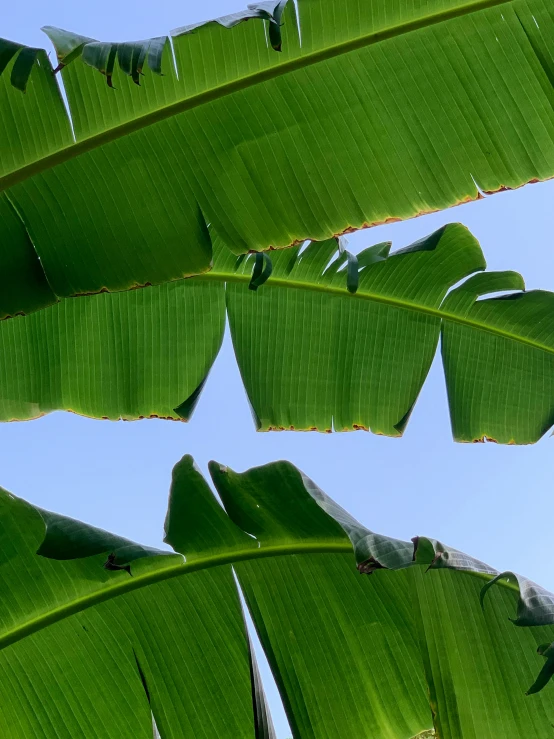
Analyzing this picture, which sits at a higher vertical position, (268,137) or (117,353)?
(268,137)

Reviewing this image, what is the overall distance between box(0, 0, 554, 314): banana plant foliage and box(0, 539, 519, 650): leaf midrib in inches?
20.3

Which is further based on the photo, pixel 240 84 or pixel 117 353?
pixel 117 353

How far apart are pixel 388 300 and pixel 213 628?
834mm

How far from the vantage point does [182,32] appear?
99 cm

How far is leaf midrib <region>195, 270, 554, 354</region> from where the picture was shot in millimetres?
1530

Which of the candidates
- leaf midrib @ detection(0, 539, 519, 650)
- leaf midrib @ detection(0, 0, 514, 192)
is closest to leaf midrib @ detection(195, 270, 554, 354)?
leaf midrib @ detection(0, 0, 514, 192)

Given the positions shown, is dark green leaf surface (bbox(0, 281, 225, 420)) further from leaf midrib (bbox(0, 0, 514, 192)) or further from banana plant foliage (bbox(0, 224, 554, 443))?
leaf midrib (bbox(0, 0, 514, 192))

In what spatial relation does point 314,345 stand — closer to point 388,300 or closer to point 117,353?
point 388,300

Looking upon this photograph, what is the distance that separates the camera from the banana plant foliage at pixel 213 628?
115cm

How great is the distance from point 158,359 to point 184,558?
555 mm

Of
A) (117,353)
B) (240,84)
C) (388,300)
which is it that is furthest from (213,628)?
(240,84)

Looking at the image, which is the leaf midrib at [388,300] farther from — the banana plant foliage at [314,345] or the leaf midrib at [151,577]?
the leaf midrib at [151,577]

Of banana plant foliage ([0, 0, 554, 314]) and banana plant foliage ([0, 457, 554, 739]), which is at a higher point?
banana plant foliage ([0, 0, 554, 314])

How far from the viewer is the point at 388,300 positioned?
157 cm
